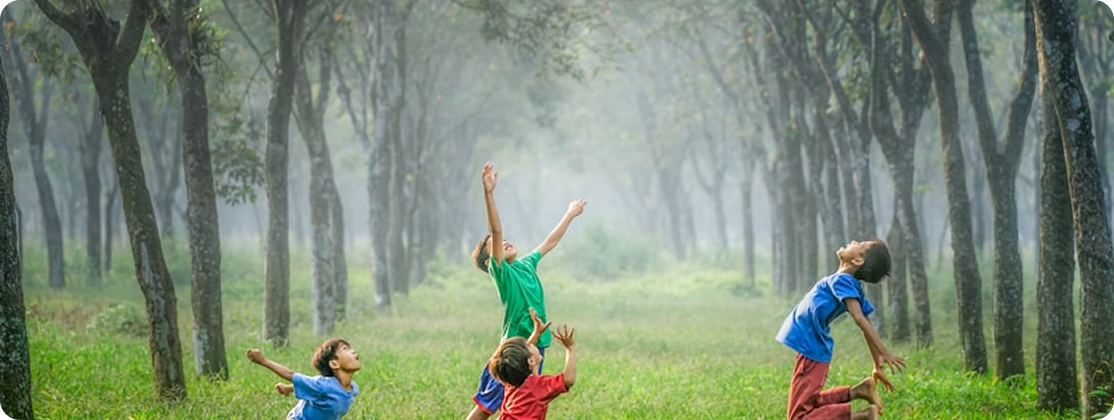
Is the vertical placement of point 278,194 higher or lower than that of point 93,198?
lower

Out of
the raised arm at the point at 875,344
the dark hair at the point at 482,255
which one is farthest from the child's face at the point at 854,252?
the dark hair at the point at 482,255

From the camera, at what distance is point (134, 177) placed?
10.5 meters

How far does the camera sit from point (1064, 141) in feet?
29.0

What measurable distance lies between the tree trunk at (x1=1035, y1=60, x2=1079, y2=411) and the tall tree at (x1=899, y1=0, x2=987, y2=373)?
272 centimetres

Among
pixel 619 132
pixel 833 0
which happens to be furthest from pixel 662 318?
pixel 619 132

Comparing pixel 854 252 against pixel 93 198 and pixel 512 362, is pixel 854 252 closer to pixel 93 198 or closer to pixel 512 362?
pixel 512 362

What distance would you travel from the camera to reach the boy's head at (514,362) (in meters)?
6.87

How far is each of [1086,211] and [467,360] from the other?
27.4 ft

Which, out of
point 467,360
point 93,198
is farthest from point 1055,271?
point 93,198

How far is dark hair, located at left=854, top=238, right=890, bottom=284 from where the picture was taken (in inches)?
292

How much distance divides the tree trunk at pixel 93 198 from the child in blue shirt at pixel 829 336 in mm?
21865

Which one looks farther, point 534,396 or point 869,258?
point 869,258

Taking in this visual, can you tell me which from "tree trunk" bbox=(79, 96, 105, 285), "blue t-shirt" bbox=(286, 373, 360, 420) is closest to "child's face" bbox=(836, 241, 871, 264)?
"blue t-shirt" bbox=(286, 373, 360, 420)

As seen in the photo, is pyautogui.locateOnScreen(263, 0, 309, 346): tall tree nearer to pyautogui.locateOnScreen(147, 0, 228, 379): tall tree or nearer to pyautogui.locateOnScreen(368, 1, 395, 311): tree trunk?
pyautogui.locateOnScreen(147, 0, 228, 379): tall tree
